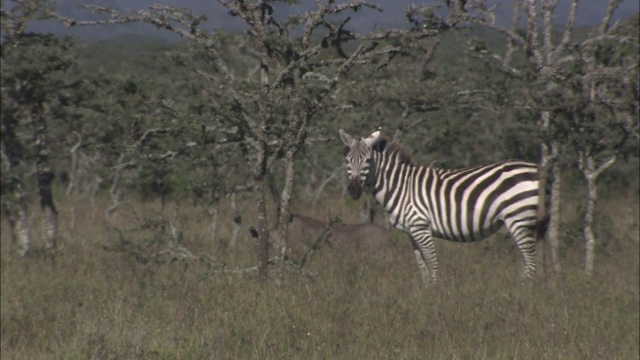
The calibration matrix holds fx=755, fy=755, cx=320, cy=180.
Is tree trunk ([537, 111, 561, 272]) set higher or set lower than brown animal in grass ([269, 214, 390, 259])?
higher

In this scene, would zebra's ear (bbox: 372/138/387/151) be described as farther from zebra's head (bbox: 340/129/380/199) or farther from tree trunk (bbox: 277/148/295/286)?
tree trunk (bbox: 277/148/295/286)

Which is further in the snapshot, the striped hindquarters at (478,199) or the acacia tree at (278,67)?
the striped hindquarters at (478,199)

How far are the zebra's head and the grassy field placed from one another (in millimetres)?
1079

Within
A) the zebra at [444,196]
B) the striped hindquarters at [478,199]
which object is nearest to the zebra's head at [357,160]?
the zebra at [444,196]

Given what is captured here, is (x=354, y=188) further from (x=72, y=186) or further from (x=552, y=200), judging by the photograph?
(x=72, y=186)

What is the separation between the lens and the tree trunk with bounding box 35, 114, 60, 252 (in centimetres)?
1256

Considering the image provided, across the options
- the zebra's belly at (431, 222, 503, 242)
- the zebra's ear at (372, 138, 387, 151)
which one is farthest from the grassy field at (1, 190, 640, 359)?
the zebra's ear at (372, 138, 387, 151)

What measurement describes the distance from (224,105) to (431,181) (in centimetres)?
372

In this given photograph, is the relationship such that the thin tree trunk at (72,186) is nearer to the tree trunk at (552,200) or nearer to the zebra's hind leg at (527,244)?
the zebra's hind leg at (527,244)

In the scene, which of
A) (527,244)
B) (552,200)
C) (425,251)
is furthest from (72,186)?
(552,200)

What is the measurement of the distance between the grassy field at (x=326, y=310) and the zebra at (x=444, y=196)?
464 millimetres

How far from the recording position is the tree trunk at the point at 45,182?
12562mm

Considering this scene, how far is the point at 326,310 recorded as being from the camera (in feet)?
24.8

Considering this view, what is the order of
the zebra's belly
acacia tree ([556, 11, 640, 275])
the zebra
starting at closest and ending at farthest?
1. acacia tree ([556, 11, 640, 275])
2. the zebra
3. the zebra's belly
